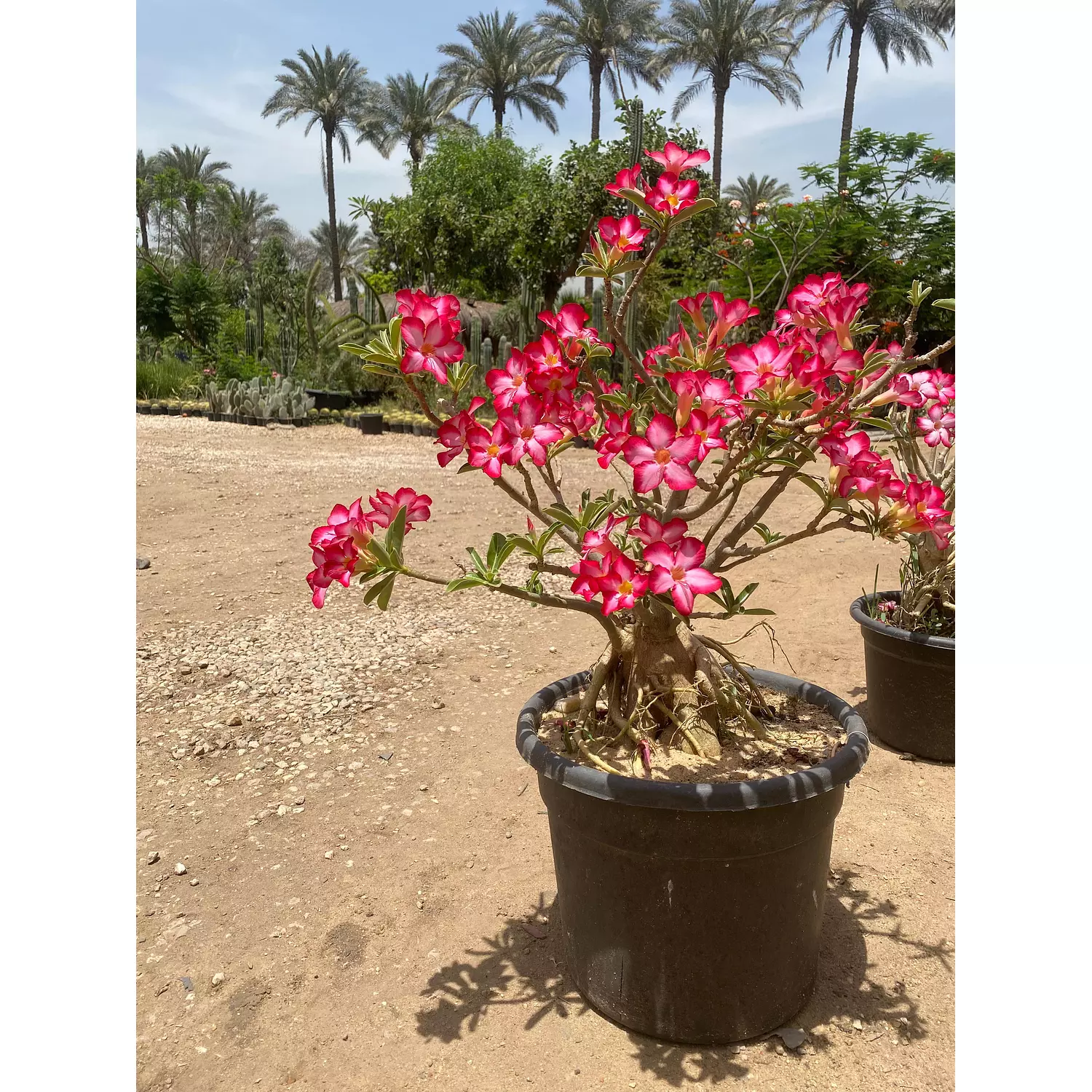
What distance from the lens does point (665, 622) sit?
149cm

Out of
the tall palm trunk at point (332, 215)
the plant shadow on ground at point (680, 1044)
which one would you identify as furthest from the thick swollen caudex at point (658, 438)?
the tall palm trunk at point (332, 215)

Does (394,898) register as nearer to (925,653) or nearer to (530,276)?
(925,653)

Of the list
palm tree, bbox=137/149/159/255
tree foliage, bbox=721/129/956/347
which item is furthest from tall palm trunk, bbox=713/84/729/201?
palm tree, bbox=137/149/159/255

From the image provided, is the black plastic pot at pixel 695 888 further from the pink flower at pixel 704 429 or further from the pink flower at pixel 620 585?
the pink flower at pixel 704 429

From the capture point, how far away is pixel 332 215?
2586 cm

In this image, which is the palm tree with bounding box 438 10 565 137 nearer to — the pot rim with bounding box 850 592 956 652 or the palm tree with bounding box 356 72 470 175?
the palm tree with bounding box 356 72 470 175

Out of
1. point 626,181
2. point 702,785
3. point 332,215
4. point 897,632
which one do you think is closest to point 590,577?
point 702,785

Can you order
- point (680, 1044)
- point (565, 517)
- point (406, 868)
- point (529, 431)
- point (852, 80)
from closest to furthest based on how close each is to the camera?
point (529, 431), point (565, 517), point (680, 1044), point (406, 868), point (852, 80)

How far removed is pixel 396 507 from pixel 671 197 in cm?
59

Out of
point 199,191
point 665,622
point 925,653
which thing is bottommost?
point 925,653

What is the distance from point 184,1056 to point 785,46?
24.5 meters

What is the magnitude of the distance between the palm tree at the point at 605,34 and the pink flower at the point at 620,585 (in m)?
23.5

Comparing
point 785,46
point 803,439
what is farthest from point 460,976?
point 785,46

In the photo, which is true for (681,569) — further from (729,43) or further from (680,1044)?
(729,43)
